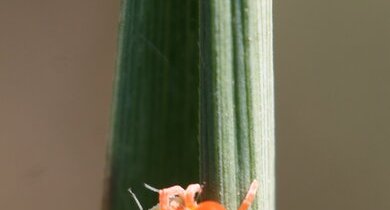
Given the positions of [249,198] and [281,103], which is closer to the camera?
[249,198]

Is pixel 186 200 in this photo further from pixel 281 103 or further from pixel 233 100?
pixel 281 103

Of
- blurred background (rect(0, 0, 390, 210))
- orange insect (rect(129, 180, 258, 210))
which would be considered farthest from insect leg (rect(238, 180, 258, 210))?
blurred background (rect(0, 0, 390, 210))

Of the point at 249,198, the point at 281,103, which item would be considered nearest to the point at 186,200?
the point at 249,198

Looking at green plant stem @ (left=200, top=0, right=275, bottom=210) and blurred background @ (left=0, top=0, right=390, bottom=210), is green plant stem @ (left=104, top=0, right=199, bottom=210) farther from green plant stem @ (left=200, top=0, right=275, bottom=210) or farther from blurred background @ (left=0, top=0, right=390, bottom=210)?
blurred background @ (left=0, top=0, right=390, bottom=210)

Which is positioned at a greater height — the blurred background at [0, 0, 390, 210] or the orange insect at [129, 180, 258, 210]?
the blurred background at [0, 0, 390, 210]

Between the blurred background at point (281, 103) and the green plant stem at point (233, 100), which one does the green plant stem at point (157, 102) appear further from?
the blurred background at point (281, 103)

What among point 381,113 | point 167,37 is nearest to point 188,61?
point 167,37

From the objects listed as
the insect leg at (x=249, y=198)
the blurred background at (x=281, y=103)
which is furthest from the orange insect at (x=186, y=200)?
the blurred background at (x=281, y=103)
